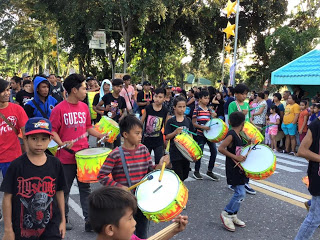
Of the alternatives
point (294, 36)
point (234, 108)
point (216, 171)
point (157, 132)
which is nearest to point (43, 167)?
point (157, 132)

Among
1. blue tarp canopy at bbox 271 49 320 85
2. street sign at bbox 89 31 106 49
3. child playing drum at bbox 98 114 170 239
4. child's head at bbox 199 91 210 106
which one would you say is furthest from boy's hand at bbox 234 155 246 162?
street sign at bbox 89 31 106 49

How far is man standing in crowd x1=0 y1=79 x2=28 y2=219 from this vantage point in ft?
12.7

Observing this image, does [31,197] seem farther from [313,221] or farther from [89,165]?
[313,221]

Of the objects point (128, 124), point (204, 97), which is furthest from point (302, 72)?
point (128, 124)

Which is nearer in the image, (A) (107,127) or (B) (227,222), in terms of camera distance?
(B) (227,222)

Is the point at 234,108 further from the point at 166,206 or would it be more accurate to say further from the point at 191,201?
the point at 166,206

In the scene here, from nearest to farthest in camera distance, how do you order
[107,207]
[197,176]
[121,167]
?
[107,207] < [121,167] < [197,176]

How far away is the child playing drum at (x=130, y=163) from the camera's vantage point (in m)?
3.03

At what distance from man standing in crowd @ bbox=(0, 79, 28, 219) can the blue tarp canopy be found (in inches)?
414

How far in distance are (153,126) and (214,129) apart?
123cm

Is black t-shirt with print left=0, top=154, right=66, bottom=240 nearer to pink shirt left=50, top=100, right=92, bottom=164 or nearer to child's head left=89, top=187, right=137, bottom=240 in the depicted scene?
child's head left=89, top=187, right=137, bottom=240

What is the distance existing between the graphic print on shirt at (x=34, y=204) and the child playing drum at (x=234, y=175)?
2.43m

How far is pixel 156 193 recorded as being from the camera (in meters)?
2.86

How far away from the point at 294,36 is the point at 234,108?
15.5 m
